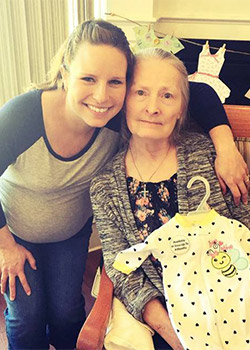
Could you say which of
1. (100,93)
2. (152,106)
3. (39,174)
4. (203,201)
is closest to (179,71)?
(152,106)

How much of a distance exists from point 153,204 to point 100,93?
37cm

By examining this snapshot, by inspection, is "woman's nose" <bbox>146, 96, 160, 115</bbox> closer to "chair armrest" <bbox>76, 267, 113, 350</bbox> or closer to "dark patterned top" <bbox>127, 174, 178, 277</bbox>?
"dark patterned top" <bbox>127, 174, 178, 277</bbox>

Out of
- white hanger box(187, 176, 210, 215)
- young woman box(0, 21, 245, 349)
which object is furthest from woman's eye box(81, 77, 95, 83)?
white hanger box(187, 176, 210, 215)

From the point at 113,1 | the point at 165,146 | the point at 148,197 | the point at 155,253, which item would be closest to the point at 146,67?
the point at 165,146

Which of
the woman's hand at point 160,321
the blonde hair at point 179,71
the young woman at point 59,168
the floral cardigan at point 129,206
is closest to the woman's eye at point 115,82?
the young woman at point 59,168

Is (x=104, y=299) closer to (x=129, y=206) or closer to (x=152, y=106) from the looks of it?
(x=129, y=206)

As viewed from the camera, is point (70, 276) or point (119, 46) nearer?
point (119, 46)

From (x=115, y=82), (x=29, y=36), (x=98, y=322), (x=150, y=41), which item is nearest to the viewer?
(x=98, y=322)

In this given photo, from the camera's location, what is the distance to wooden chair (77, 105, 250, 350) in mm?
934

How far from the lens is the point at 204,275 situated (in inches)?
39.6

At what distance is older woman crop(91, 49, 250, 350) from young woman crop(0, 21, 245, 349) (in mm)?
58

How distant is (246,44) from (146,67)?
120cm

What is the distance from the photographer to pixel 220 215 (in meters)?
1.11

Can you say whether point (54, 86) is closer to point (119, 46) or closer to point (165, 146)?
point (119, 46)
